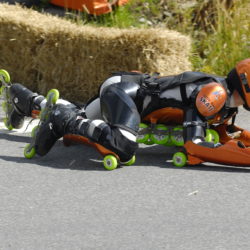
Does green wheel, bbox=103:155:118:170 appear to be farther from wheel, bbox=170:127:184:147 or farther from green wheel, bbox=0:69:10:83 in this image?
green wheel, bbox=0:69:10:83

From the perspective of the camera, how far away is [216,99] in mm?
5898

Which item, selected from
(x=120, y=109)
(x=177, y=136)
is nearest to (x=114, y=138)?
(x=120, y=109)

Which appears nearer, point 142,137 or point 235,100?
point 235,100

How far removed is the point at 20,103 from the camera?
6992 mm

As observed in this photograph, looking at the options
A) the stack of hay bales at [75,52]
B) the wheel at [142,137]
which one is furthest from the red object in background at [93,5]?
the wheel at [142,137]

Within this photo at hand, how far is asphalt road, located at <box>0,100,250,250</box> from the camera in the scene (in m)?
4.57

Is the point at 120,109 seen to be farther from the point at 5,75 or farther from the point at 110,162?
the point at 5,75

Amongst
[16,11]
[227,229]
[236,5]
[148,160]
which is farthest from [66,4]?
[227,229]

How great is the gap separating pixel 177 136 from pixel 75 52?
2606 millimetres

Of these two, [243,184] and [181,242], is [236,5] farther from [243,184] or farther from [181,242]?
[181,242]

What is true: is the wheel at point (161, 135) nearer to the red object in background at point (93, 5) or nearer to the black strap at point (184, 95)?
the black strap at point (184, 95)

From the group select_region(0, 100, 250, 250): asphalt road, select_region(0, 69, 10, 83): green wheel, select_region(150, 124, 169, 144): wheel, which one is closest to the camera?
select_region(0, 100, 250, 250): asphalt road

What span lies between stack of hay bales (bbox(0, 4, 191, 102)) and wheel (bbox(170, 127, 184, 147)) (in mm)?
1906

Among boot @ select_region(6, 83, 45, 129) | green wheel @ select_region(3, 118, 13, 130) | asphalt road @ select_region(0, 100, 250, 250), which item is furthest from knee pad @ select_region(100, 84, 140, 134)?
green wheel @ select_region(3, 118, 13, 130)
